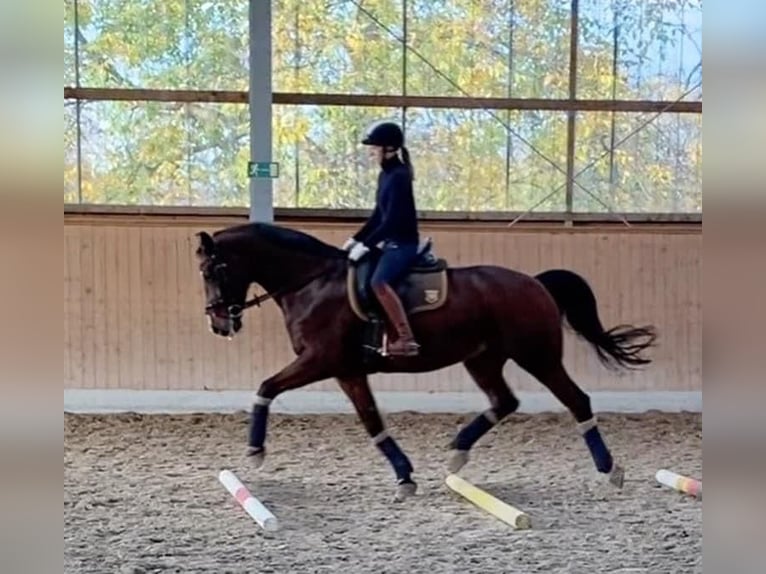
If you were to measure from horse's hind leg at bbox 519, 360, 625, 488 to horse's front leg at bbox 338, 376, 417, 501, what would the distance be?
2.31 ft

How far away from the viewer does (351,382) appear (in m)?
4.07

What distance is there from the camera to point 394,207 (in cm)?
387

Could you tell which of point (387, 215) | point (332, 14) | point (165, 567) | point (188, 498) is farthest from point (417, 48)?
Result: point (165, 567)

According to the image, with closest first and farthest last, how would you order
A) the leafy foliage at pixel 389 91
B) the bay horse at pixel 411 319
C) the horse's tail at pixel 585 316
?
the bay horse at pixel 411 319 < the horse's tail at pixel 585 316 < the leafy foliage at pixel 389 91

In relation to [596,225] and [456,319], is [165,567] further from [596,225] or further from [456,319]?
[596,225]

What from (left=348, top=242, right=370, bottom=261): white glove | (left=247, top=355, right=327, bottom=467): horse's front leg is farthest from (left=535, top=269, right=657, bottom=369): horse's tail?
(left=247, top=355, right=327, bottom=467): horse's front leg

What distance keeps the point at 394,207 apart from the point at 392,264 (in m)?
0.24

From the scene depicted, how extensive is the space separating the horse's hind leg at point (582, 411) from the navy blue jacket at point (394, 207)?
2.66ft

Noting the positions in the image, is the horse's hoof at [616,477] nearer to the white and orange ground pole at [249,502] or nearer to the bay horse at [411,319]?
the bay horse at [411,319]

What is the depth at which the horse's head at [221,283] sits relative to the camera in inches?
156

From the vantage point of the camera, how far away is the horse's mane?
3996mm

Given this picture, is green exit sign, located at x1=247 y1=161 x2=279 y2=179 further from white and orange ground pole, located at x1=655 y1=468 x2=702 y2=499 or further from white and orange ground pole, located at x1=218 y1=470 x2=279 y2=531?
white and orange ground pole, located at x1=655 y1=468 x2=702 y2=499

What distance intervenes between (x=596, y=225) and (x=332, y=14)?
212cm

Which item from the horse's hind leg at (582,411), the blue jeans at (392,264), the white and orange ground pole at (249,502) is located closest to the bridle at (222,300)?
the blue jeans at (392,264)
